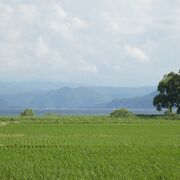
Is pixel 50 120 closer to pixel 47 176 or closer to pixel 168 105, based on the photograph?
pixel 168 105

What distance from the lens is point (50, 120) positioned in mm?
60938

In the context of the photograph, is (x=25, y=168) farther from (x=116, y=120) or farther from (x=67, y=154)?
(x=116, y=120)

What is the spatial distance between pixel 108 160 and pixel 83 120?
129ft

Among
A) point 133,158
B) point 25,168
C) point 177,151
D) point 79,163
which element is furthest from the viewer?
point 177,151

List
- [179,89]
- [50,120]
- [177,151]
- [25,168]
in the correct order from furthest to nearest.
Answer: [179,89] → [50,120] → [177,151] → [25,168]

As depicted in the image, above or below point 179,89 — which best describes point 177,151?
below

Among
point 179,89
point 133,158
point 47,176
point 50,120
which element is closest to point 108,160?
point 133,158

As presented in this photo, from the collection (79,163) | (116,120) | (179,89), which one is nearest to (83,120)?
(116,120)

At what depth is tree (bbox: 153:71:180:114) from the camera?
83.7 metres

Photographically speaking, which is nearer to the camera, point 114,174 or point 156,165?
point 114,174

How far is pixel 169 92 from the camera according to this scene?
84312 millimetres

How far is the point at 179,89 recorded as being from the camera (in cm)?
8344

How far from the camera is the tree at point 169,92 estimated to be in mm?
83681

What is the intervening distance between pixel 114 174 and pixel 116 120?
1679 inches
